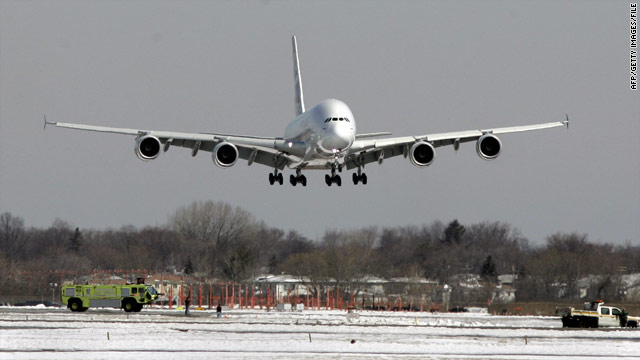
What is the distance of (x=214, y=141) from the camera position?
6006 cm

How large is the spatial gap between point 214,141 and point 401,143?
11.2 meters

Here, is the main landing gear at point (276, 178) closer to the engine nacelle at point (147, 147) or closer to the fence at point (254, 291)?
the engine nacelle at point (147, 147)

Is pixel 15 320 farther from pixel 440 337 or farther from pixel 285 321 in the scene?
pixel 440 337

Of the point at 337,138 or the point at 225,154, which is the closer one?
the point at 337,138

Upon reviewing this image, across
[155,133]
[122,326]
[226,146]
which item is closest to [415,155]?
[226,146]

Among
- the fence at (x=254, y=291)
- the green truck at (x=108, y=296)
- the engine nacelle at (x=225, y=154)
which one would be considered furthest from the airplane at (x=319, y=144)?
the fence at (x=254, y=291)

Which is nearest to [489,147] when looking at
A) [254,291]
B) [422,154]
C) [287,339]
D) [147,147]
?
[422,154]

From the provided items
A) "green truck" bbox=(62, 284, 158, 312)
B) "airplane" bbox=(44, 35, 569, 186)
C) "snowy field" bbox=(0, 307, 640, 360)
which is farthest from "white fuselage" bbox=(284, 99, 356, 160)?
"green truck" bbox=(62, 284, 158, 312)

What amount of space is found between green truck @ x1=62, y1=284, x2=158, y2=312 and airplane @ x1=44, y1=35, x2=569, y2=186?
1708cm

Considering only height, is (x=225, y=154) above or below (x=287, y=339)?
above

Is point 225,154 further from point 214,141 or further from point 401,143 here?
point 401,143

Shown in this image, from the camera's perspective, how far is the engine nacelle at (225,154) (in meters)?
58.8

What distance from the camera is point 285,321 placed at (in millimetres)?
65375

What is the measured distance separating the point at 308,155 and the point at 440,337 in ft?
42.0
